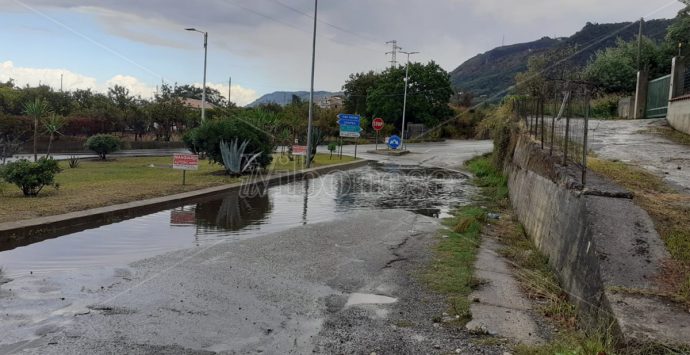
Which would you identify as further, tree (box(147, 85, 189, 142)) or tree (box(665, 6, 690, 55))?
tree (box(147, 85, 189, 142))

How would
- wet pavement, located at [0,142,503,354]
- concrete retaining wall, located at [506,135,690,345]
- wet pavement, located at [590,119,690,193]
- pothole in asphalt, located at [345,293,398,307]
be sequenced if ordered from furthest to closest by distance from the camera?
wet pavement, located at [590,119,690,193] < pothole in asphalt, located at [345,293,398,307] < wet pavement, located at [0,142,503,354] < concrete retaining wall, located at [506,135,690,345]

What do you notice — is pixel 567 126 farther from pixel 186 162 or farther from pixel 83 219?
pixel 186 162

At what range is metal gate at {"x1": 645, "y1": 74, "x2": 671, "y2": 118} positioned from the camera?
22969 millimetres

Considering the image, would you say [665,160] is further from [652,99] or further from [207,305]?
[652,99]

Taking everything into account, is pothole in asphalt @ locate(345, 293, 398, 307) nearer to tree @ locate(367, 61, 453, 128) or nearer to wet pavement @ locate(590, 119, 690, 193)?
wet pavement @ locate(590, 119, 690, 193)

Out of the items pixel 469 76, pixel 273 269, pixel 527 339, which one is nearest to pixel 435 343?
pixel 527 339

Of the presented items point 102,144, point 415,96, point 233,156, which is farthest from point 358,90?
point 233,156

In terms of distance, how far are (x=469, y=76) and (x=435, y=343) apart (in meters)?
187

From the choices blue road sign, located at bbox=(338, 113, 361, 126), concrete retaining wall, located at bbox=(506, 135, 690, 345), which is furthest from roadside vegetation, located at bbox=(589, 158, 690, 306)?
blue road sign, located at bbox=(338, 113, 361, 126)


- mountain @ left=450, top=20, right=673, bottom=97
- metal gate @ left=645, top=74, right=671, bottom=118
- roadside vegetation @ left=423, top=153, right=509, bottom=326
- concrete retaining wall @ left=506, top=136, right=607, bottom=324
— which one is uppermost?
mountain @ left=450, top=20, right=673, bottom=97

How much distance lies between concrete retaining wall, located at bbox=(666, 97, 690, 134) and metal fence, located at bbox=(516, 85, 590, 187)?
5914mm

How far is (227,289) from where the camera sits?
18.8ft

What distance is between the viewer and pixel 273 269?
262 inches

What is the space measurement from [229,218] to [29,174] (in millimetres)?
4313
